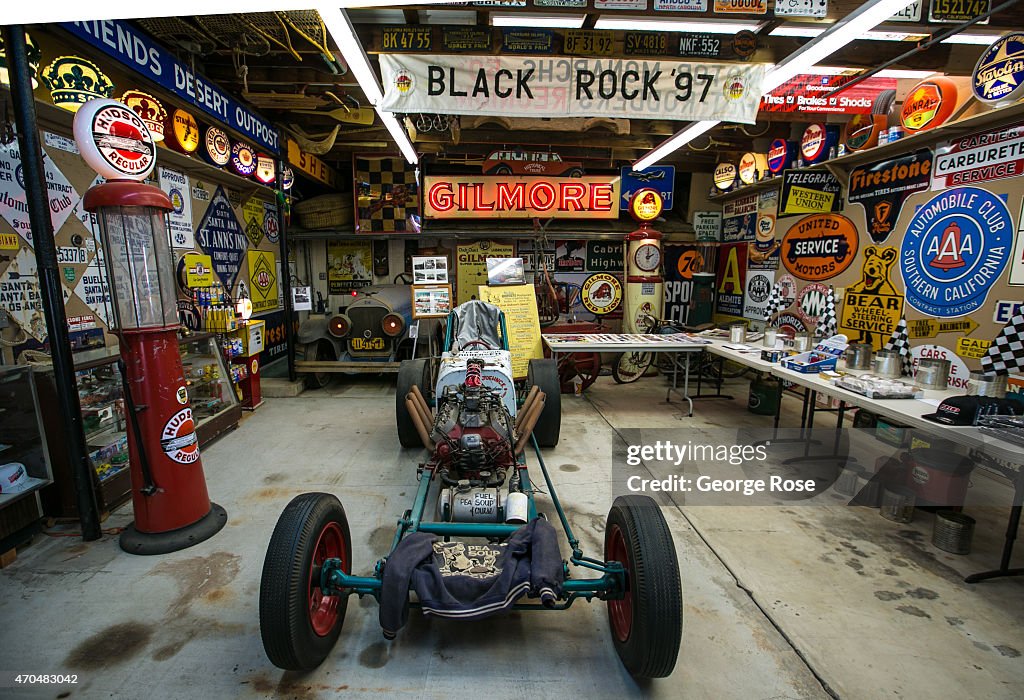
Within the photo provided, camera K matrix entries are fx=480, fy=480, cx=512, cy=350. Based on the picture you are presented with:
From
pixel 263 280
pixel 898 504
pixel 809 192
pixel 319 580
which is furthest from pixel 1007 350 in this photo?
pixel 263 280

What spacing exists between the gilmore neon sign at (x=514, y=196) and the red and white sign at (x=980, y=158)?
4.80 meters

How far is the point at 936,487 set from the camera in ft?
10.5

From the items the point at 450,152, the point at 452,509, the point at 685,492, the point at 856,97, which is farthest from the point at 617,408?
the point at 450,152

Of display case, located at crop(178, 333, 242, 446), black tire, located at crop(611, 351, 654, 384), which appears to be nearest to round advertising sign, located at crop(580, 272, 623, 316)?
black tire, located at crop(611, 351, 654, 384)

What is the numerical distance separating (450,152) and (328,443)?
532cm

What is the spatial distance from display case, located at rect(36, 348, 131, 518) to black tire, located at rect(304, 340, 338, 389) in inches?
121

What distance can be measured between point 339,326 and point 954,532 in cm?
658

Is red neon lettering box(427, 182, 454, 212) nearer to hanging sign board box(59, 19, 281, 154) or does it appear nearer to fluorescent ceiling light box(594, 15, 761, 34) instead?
hanging sign board box(59, 19, 281, 154)

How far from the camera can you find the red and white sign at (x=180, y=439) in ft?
9.53

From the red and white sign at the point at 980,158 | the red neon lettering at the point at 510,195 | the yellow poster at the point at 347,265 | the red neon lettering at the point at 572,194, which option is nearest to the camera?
the red and white sign at the point at 980,158

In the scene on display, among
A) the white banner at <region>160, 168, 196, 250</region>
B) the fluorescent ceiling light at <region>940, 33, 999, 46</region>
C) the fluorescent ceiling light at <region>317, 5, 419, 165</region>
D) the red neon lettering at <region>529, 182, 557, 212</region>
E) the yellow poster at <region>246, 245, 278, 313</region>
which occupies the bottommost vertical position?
the yellow poster at <region>246, 245, 278, 313</region>

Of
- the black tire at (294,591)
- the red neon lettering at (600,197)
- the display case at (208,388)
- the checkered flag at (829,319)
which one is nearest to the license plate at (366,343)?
the display case at (208,388)

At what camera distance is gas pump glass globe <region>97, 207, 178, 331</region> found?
2.81 m

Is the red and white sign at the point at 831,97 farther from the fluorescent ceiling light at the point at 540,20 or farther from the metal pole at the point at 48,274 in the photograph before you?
the metal pole at the point at 48,274
